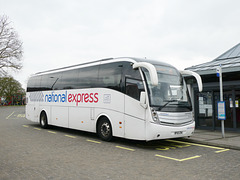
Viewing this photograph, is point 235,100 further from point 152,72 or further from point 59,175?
point 59,175

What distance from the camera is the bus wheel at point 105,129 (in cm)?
964

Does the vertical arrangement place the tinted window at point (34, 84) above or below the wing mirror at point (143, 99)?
above

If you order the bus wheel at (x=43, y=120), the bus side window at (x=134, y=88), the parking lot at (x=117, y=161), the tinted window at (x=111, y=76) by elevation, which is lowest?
the parking lot at (x=117, y=161)

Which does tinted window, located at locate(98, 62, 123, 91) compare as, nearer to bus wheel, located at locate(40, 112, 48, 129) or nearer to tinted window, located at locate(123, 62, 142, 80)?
tinted window, located at locate(123, 62, 142, 80)

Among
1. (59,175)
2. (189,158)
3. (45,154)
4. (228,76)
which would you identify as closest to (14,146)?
(45,154)

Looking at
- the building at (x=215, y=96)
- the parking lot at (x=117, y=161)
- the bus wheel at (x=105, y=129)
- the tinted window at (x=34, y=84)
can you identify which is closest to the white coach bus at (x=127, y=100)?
the bus wheel at (x=105, y=129)

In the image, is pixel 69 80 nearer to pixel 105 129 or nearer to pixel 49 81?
pixel 49 81

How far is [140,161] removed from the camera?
6.63 metres

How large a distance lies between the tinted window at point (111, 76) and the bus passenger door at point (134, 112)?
0.57 m

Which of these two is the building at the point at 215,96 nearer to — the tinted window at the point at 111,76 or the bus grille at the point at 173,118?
the bus grille at the point at 173,118

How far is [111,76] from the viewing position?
9750mm

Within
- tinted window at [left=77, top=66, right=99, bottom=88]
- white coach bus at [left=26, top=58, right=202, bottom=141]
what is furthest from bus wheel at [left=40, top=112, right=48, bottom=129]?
tinted window at [left=77, top=66, right=99, bottom=88]

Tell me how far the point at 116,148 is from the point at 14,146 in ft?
12.5

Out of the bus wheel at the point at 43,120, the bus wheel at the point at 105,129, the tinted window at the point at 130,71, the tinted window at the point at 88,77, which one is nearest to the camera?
the tinted window at the point at 130,71
